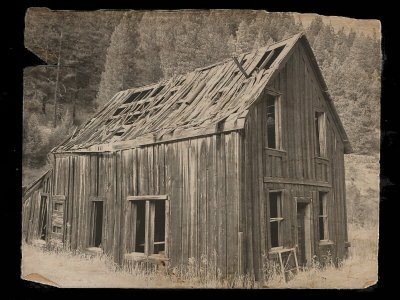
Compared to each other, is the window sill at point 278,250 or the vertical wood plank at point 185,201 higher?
the vertical wood plank at point 185,201

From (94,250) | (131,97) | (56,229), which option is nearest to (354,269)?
(94,250)

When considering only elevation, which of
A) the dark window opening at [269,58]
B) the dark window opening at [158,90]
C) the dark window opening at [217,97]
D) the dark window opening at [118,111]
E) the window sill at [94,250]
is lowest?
the window sill at [94,250]

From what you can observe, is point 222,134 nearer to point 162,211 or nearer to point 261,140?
point 261,140

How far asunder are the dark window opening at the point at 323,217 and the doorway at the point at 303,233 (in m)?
0.39

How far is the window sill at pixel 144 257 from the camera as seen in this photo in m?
9.98

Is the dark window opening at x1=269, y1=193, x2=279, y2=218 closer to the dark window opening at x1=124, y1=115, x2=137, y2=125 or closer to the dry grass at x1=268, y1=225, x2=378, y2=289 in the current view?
the dry grass at x1=268, y1=225, x2=378, y2=289

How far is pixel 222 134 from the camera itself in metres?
9.68

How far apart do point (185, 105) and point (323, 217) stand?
12.6 ft

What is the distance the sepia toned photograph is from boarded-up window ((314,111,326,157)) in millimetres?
24

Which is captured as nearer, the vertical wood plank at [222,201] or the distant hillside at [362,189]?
the vertical wood plank at [222,201]

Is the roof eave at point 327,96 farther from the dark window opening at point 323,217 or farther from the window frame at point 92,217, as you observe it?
→ the window frame at point 92,217

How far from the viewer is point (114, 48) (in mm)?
10625

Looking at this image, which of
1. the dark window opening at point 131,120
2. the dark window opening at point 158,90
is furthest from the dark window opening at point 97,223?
the dark window opening at point 158,90

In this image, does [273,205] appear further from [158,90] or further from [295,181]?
[158,90]
